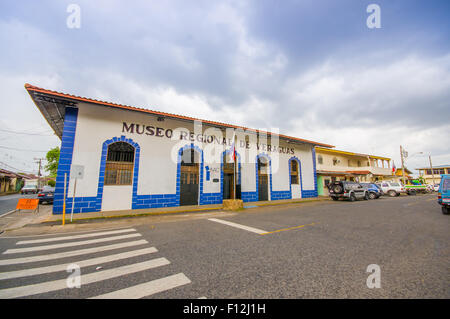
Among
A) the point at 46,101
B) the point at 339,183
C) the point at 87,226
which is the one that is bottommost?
the point at 87,226

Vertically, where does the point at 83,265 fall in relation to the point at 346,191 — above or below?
below

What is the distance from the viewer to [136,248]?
445 centimetres

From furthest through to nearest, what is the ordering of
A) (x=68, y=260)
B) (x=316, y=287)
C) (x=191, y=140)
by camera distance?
1. (x=191, y=140)
2. (x=68, y=260)
3. (x=316, y=287)

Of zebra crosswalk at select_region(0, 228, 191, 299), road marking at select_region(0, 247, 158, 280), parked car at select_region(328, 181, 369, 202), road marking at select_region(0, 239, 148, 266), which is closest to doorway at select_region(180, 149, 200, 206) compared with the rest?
zebra crosswalk at select_region(0, 228, 191, 299)

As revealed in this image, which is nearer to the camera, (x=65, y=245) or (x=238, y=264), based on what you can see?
(x=238, y=264)

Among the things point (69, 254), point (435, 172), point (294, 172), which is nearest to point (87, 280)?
point (69, 254)

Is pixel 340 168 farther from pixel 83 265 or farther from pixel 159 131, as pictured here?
pixel 83 265

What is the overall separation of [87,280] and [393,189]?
1249 inches

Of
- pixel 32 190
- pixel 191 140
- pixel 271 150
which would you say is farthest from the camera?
pixel 32 190

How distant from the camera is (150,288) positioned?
8.70ft

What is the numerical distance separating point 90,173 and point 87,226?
379cm

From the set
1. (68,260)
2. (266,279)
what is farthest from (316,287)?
(68,260)
